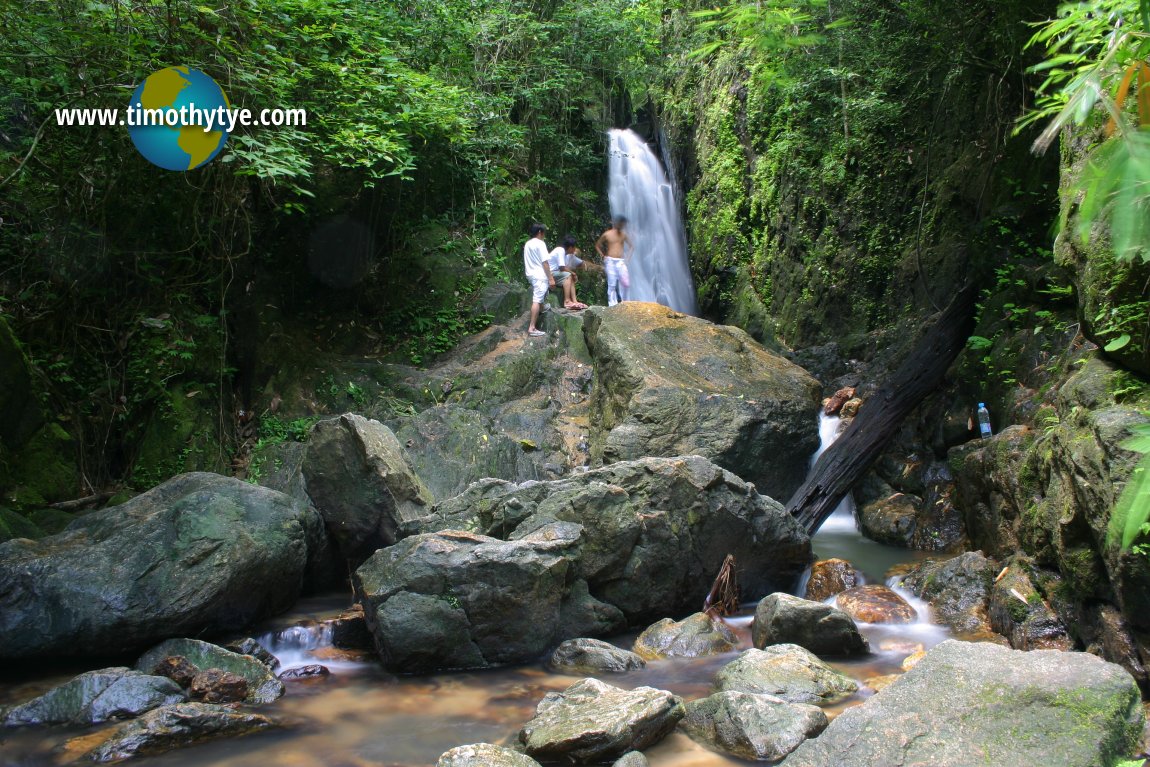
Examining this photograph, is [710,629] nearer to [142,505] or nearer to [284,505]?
[284,505]

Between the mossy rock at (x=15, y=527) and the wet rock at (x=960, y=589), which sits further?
the mossy rock at (x=15, y=527)

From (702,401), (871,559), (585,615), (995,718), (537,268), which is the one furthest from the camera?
(537,268)

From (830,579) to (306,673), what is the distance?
14.4ft

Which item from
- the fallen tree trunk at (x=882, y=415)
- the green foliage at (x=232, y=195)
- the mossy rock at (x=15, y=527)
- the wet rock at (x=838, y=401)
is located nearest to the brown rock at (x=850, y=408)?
the wet rock at (x=838, y=401)

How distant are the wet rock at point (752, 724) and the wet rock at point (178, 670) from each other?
318 cm

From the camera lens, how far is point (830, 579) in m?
7.00

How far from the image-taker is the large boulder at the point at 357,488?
23.6 feet

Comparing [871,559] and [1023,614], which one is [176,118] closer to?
[871,559]

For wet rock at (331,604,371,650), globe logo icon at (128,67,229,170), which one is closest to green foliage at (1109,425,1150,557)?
wet rock at (331,604,371,650)

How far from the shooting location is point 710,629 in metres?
5.96

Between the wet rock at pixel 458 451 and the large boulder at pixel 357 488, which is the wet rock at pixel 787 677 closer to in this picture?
the large boulder at pixel 357 488

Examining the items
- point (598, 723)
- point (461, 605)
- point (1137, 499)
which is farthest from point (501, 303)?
point (1137, 499)

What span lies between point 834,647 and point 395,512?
151 inches

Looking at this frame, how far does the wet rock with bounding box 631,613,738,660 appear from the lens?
577 centimetres
